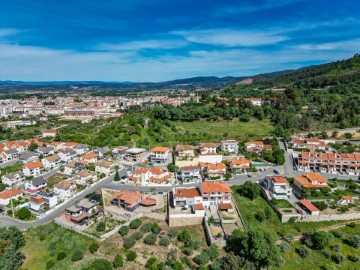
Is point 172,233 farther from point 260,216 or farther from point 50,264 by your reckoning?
point 50,264

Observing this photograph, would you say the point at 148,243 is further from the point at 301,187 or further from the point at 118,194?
the point at 301,187

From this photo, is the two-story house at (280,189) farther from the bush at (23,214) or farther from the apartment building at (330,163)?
the bush at (23,214)

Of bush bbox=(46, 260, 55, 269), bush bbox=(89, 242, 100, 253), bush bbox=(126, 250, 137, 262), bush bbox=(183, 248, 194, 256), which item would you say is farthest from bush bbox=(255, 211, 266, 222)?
bush bbox=(46, 260, 55, 269)

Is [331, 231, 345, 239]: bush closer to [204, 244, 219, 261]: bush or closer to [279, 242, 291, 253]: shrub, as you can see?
[279, 242, 291, 253]: shrub

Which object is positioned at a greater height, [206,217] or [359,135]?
[359,135]

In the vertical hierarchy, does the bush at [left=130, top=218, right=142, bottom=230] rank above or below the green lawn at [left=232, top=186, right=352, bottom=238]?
above

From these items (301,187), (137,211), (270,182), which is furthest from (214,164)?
(137,211)

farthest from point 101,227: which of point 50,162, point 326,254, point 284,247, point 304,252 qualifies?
point 50,162

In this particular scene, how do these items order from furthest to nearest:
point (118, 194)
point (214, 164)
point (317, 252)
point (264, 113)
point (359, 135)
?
1. point (264, 113)
2. point (359, 135)
3. point (214, 164)
4. point (118, 194)
5. point (317, 252)
